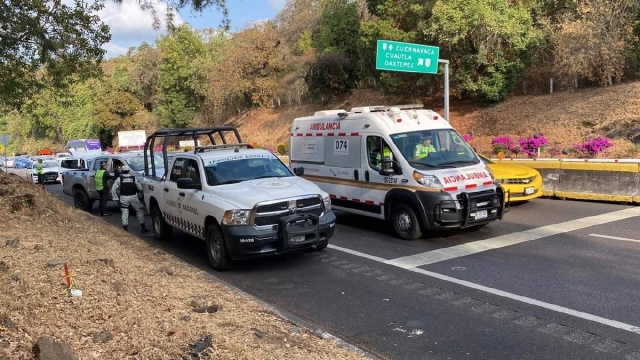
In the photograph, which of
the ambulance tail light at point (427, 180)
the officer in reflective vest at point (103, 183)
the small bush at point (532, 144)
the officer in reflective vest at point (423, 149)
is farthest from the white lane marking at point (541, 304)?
the small bush at point (532, 144)

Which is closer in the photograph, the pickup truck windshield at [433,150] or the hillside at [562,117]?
the pickup truck windshield at [433,150]

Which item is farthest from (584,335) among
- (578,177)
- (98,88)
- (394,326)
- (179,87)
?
(98,88)

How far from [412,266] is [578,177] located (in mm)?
7666

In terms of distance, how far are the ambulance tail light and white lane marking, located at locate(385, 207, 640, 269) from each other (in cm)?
106

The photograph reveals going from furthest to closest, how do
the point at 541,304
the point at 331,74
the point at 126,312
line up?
the point at 331,74, the point at 541,304, the point at 126,312

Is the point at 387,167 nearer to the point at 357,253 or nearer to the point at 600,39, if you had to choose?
the point at 357,253

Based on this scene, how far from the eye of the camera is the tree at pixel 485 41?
2309cm

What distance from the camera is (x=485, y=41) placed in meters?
24.1

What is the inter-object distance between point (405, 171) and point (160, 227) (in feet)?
A: 15.5

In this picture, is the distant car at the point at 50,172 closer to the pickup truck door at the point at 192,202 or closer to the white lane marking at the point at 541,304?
the pickup truck door at the point at 192,202

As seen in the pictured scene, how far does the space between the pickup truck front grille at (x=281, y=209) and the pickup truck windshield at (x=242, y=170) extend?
1.11 metres

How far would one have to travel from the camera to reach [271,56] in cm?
4375

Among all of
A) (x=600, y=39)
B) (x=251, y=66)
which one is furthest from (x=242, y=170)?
(x=251, y=66)

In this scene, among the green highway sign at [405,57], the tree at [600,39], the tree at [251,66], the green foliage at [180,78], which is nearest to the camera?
the green highway sign at [405,57]
